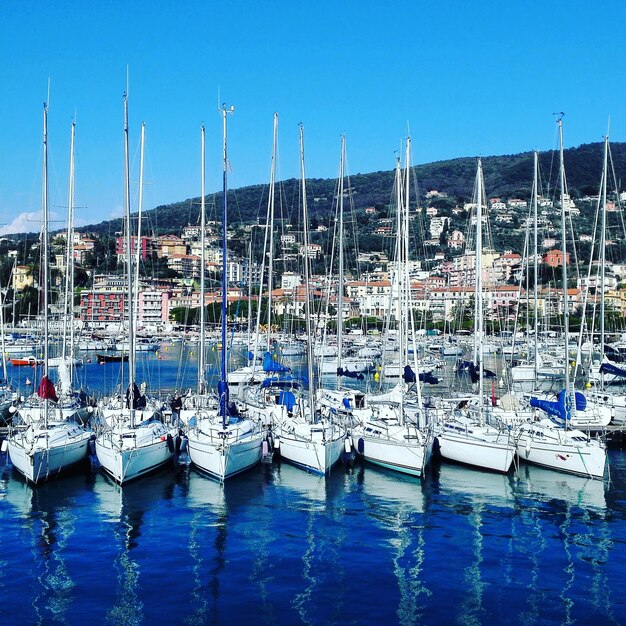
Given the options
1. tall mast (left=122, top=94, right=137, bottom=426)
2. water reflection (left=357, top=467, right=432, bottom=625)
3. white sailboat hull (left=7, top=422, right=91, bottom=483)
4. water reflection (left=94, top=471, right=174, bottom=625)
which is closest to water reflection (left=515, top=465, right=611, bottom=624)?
water reflection (left=357, top=467, right=432, bottom=625)

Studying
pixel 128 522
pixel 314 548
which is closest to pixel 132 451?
pixel 128 522

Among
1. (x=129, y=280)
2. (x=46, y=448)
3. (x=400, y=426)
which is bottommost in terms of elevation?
(x=46, y=448)

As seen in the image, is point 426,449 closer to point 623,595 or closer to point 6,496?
point 623,595

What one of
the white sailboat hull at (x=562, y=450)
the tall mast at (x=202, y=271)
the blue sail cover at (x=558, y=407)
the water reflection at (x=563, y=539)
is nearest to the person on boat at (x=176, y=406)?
the tall mast at (x=202, y=271)

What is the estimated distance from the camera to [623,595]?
13.2 metres

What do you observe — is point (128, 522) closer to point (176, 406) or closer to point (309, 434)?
point (309, 434)

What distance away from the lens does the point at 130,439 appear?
66.3 ft

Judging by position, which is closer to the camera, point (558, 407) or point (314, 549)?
point (314, 549)

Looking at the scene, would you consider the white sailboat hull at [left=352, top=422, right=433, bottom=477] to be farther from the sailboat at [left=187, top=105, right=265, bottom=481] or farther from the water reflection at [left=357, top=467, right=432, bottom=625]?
the sailboat at [left=187, top=105, right=265, bottom=481]

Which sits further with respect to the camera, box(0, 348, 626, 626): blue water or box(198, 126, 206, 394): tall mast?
box(198, 126, 206, 394): tall mast

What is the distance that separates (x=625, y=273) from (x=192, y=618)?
14708 cm

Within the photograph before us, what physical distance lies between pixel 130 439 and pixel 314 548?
6946mm

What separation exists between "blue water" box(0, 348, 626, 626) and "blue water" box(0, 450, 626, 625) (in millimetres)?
39

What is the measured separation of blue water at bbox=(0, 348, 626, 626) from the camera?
1261 centimetres
